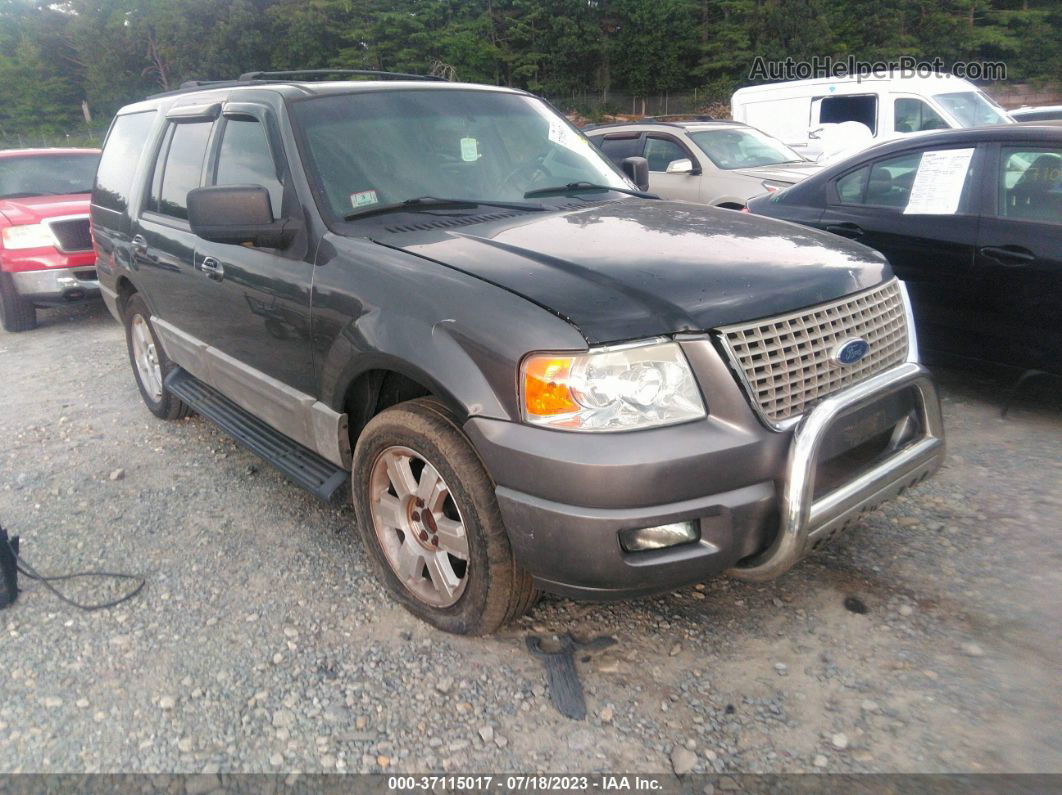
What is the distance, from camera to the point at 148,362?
16.8ft

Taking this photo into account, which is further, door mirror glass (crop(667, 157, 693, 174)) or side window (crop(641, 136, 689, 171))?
side window (crop(641, 136, 689, 171))

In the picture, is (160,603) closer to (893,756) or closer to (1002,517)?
(893,756)

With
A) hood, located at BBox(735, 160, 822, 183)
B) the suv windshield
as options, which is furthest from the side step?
hood, located at BBox(735, 160, 822, 183)

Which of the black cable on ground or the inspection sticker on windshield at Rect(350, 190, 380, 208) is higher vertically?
the inspection sticker on windshield at Rect(350, 190, 380, 208)

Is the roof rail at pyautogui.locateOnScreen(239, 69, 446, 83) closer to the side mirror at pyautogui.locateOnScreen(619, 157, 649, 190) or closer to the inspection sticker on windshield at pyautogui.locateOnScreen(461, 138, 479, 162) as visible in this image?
the inspection sticker on windshield at pyautogui.locateOnScreen(461, 138, 479, 162)

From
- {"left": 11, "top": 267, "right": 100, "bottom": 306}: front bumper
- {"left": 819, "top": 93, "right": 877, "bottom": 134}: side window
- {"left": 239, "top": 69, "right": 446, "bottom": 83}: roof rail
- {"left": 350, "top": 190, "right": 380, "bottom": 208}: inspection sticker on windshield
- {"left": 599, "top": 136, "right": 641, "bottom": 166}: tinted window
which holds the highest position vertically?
{"left": 239, "top": 69, "right": 446, "bottom": 83}: roof rail

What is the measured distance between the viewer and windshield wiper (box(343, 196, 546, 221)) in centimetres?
310

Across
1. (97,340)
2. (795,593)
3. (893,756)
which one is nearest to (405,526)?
(795,593)

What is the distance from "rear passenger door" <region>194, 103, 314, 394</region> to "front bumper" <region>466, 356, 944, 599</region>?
3.64ft

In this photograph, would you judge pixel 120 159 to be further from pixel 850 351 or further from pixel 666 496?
pixel 850 351

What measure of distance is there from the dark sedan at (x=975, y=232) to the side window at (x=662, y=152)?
4.85m

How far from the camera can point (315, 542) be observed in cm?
354

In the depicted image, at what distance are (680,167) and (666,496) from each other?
24.2ft

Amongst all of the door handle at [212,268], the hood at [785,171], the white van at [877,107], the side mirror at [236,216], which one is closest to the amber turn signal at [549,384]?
the side mirror at [236,216]
